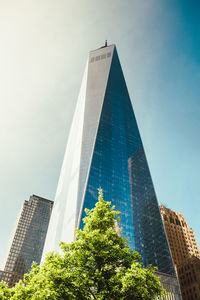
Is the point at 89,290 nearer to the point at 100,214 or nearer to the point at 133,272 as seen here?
the point at 133,272

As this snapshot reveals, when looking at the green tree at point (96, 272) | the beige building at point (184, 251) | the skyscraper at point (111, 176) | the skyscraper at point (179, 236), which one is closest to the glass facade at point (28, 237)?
the skyscraper at point (111, 176)

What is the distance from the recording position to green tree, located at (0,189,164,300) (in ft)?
39.8

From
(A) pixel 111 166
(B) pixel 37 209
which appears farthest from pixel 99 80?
(B) pixel 37 209

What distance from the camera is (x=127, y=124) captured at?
111 meters

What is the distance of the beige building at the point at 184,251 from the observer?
91056mm

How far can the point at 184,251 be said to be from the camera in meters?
117

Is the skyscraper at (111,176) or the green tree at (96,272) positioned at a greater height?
the skyscraper at (111,176)

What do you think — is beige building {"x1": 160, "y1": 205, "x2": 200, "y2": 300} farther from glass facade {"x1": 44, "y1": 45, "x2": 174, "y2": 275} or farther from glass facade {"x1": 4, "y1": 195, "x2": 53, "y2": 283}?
glass facade {"x1": 4, "y1": 195, "x2": 53, "y2": 283}

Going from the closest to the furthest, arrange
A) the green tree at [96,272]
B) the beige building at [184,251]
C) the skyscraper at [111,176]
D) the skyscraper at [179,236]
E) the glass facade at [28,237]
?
1. the green tree at [96,272]
2. the skyscraper at [111,176]
3. the beige building at [184,251]
4. the skyscraper at [179,236]
5. the glass facade at [28,237]

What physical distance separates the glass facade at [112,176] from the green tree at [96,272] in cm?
5088

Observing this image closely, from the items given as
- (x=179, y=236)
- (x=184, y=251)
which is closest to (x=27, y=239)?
(x=179, y=236)

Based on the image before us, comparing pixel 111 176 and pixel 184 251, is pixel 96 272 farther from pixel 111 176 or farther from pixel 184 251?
→ pixel 184 251

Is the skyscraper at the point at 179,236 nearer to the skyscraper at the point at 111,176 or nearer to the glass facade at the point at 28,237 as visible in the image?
the skyscraper at the point at 111,176

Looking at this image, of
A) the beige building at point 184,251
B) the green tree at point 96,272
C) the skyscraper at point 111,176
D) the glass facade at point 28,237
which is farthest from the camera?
the glass facade at point 28,237
